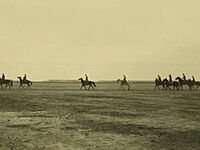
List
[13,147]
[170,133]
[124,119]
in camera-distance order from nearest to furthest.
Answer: [13,147] < [170,133] < [124,119]

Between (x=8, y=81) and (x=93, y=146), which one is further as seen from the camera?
(x=8, y=81)

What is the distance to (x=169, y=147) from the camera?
1173 cm

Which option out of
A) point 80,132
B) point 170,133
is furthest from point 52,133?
point 170,133

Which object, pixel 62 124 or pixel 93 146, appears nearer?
pixel 93 146

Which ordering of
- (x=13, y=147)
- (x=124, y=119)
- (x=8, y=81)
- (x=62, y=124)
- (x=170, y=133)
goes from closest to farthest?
(x=13, y=147), (x=170, y=133), (x=62, y=124), (x=124, y=119), (x=8, y=81)

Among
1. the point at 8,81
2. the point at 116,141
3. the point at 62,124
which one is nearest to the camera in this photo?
the point at 116,141

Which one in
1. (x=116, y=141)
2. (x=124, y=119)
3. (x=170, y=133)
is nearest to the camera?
(x=116, y=141)

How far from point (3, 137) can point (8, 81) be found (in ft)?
166

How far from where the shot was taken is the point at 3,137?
13516 millimetres

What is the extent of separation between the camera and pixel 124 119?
19531 mm

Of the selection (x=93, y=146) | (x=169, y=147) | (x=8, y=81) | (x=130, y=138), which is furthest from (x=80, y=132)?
(x=8, y=81)

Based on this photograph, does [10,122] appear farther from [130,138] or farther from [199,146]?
[199,146]

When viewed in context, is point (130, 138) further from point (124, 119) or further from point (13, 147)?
point (124, 119)

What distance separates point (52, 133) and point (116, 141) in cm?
280
